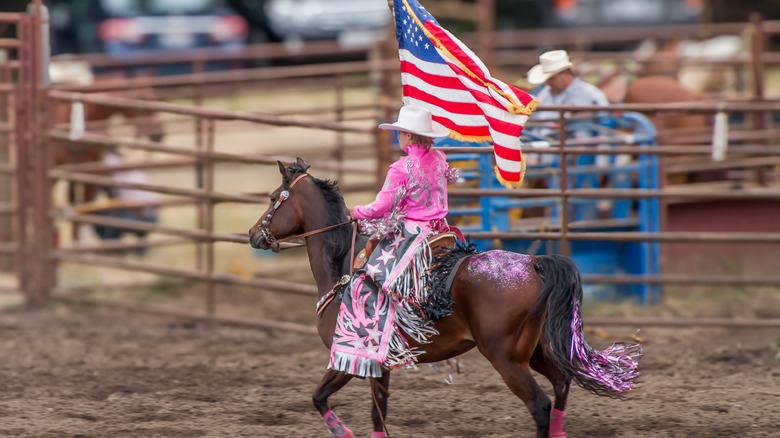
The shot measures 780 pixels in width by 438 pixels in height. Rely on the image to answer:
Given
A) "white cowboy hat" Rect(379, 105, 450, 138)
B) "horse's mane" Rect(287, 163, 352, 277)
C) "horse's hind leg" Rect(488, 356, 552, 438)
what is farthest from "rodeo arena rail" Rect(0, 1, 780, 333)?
"horse's hind leg" Rect(488, 356, 552, 438)

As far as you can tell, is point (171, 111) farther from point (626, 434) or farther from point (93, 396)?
point (626, 434)

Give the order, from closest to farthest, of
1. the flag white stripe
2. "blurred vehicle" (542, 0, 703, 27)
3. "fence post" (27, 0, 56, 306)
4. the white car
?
the flag white stripe
"fence post" (27, 0, 56, 306)
the white car
"blurred vehicle" (542, 0, 703, 27)

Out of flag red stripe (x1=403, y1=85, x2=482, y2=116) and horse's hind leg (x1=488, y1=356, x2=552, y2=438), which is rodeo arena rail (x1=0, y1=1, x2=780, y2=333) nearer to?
flag red stripe (x1=403, y1=85, x2=482, y2=116)

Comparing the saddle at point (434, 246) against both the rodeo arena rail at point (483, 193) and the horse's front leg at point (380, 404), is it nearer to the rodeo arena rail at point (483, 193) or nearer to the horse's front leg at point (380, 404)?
the horse's front leg at point (380, 404)

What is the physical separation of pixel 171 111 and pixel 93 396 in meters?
2.30

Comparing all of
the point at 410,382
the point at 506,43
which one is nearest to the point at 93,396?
the point at 410,382

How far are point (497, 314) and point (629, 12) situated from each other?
15.7 m

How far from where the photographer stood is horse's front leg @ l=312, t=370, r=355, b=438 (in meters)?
4.84

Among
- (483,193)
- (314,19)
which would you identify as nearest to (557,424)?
(483,193)

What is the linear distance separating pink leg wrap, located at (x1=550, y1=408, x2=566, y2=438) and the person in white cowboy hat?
10.3ft

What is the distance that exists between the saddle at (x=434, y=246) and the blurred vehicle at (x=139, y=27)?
13.6 metres

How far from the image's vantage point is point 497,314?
4652 millimetres

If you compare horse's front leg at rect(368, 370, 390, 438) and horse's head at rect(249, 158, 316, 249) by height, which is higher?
horse's head at rect(249, 158, 316, 249)

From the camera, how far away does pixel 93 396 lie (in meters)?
5.99
